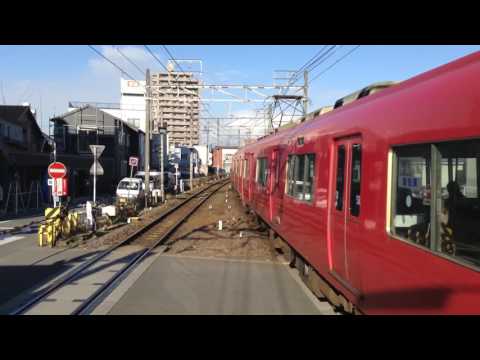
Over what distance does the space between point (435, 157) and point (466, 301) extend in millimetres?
1056

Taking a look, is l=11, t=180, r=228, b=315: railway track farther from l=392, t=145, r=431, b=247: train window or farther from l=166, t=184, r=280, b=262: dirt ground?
l=392, t=145, r=431, b=247: train window

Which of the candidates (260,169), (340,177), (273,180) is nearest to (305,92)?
(260,169)

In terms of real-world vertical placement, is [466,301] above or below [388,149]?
below

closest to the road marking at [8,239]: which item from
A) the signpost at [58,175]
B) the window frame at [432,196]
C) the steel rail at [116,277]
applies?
the signpost at [58,175]

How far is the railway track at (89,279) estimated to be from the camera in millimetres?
6719

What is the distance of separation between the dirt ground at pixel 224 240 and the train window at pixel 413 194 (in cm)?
702

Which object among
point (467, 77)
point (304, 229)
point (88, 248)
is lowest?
point (88, 248)

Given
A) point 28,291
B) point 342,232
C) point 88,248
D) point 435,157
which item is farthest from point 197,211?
point 435,157

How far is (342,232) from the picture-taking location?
17.1 ft

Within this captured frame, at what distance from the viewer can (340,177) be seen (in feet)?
18.5

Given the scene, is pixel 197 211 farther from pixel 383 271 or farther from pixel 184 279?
pixel 383 271

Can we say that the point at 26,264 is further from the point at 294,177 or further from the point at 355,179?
the point at 355,179

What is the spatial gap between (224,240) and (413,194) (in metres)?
9.86
